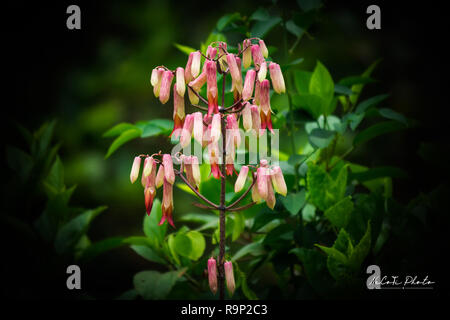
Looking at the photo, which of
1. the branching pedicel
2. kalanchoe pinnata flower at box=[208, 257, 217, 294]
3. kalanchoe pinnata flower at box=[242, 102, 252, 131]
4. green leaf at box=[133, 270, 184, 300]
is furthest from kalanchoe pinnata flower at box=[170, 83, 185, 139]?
green leaf at box=[133, 270, 184, 300]

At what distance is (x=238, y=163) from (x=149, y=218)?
249 millimetres

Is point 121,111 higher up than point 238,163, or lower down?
higher up

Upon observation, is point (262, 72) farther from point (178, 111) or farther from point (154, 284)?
point (154, 284)

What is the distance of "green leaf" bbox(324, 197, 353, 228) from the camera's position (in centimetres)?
80

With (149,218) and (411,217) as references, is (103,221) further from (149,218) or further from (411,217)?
(411,217)

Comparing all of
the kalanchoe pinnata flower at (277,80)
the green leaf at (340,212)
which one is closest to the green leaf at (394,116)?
the green leaf at (340,212)

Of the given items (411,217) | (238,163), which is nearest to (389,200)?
(411,217)

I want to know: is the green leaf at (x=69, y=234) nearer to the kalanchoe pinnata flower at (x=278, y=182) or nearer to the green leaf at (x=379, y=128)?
the kalanchoe pinnata flower at (x=278, y=182)

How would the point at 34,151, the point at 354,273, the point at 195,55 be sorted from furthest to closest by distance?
the point at 34,151 → the point at 354,273 → the point at 195,55

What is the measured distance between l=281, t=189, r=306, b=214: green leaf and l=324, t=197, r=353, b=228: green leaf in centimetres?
6

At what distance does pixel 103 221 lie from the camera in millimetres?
1433

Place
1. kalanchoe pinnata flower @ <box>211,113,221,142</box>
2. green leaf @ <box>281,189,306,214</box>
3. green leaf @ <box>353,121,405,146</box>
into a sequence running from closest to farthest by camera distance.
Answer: kalanchoe pinnata flower @ <box>211,113,221,142</box>, green leaf @ <box>281,189,306,214</box>, green leaf @ <box>353,121,405,146</box>

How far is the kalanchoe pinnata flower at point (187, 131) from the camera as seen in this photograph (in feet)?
2.07

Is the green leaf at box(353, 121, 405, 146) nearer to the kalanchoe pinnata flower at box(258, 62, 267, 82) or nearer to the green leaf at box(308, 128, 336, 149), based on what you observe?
the green leaf at box(308, 128, 336, 149)
